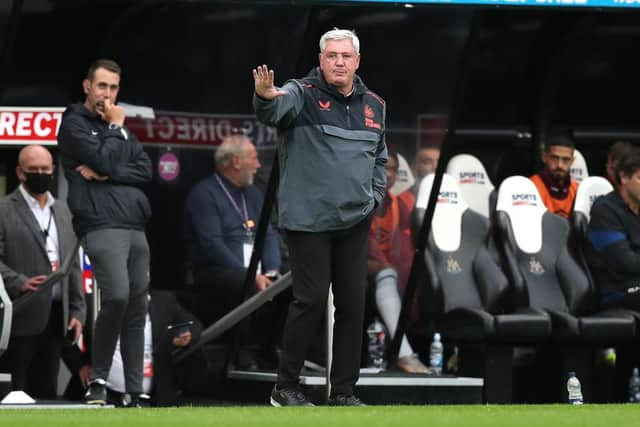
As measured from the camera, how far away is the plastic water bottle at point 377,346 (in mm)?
11805

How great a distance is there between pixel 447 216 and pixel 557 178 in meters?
0.95

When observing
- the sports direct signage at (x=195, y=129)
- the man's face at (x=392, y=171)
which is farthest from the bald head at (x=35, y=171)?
the man's face at (x=392, y=171)

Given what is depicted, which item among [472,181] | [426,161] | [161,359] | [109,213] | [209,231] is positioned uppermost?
[426,161]

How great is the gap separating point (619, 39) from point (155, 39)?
12.3 feet

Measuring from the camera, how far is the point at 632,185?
12.1 meters

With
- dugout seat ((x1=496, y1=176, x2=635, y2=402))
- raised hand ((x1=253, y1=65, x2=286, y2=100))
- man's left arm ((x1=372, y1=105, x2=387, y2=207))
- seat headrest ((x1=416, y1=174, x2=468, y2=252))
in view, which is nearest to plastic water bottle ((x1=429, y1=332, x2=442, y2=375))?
dugout seat ((x1=496, y1=176, x2=635, y2=402))

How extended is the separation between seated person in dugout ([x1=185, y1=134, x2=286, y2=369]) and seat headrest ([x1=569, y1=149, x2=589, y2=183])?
2.52m

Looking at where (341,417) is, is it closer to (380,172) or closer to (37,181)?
(380,172)

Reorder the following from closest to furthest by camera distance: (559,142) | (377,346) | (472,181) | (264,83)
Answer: (264,83)
(377,346)
(472,181)
(559,142)

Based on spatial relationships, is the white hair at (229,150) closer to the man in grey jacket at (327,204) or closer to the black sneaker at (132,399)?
the black sneaker at (132,399)

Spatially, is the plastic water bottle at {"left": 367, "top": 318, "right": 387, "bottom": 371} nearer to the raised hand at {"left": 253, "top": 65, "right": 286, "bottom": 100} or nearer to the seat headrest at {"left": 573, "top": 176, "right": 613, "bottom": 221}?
the seat headrest at {"left": 573, "top": 176, "right": 613, "bottom": 221}

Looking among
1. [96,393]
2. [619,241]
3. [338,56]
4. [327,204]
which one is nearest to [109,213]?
[96,393]

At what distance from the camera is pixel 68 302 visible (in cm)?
1103

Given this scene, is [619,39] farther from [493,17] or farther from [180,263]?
[180,263]
